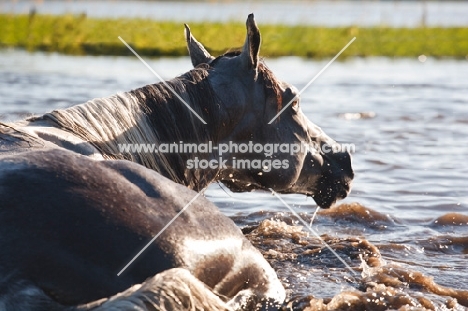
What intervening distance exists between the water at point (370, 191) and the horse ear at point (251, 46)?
1358 millimetres

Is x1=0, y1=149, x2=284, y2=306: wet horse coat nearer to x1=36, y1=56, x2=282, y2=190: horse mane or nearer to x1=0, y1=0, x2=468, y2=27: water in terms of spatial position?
x1=36, y1=56, x2=282, y2=190: horse mane

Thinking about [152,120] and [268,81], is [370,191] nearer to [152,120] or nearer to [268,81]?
[268,81]

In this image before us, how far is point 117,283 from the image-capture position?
311cm

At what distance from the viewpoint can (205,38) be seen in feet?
74.2

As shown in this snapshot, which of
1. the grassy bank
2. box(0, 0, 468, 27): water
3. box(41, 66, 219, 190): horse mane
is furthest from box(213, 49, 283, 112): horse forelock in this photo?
box(0, 0, 468, 27): water

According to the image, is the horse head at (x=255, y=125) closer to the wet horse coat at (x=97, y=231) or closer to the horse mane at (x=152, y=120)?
the horse mane at (x=152, y=120)

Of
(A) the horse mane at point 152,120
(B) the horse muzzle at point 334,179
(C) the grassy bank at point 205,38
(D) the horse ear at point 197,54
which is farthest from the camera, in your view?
(C) the grassy bank at point 205,38

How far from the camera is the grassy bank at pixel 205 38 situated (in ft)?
71.5

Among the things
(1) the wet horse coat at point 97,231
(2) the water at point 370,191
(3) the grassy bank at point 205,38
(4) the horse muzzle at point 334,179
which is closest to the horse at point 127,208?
(1) the wet horse coat at point 97,231

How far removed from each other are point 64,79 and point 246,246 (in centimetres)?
1273

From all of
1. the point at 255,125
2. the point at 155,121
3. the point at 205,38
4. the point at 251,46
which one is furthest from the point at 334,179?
the point at 205,38

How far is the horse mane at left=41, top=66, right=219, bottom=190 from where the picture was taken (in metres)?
4.45

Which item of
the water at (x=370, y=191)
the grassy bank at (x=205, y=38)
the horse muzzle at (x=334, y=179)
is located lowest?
the grassy bank at (x=205, y=38)

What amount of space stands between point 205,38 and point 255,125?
58.1ft
